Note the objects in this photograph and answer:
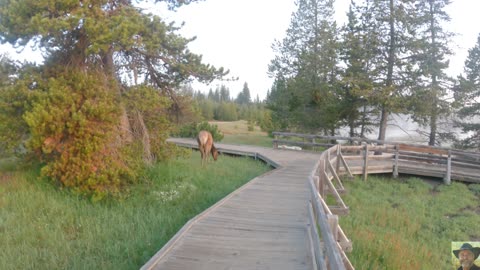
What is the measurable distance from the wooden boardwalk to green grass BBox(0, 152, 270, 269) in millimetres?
694

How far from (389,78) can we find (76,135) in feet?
53.5

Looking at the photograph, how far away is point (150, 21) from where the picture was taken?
911cm

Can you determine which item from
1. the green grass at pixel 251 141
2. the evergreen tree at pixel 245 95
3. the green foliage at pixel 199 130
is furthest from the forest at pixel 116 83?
the evergreen tree at pixel 245 95

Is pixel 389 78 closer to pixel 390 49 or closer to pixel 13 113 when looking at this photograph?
pixel 390 49

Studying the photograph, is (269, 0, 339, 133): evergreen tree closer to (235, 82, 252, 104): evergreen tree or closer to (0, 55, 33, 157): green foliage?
(0, 55, 33, 157): green foliage

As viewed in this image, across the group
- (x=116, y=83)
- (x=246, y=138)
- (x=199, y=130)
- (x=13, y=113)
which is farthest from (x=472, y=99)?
(x=13, y=113)

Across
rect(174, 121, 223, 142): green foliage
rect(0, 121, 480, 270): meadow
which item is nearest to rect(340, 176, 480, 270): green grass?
rect(0, 121, 480, 270): meadow

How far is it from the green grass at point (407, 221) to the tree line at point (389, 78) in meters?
5.86

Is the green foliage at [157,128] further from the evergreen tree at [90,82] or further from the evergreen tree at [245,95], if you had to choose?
the evergreen tree at [245,95]

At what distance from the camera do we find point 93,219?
23.6ft

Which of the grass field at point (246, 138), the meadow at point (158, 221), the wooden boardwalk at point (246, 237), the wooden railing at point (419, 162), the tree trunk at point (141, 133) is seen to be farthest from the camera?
the grass field at point (246, 138)

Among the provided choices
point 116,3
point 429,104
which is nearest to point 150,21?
point 116,3

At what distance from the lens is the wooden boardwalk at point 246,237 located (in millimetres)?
4633

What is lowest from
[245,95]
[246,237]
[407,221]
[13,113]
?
[407,221]
